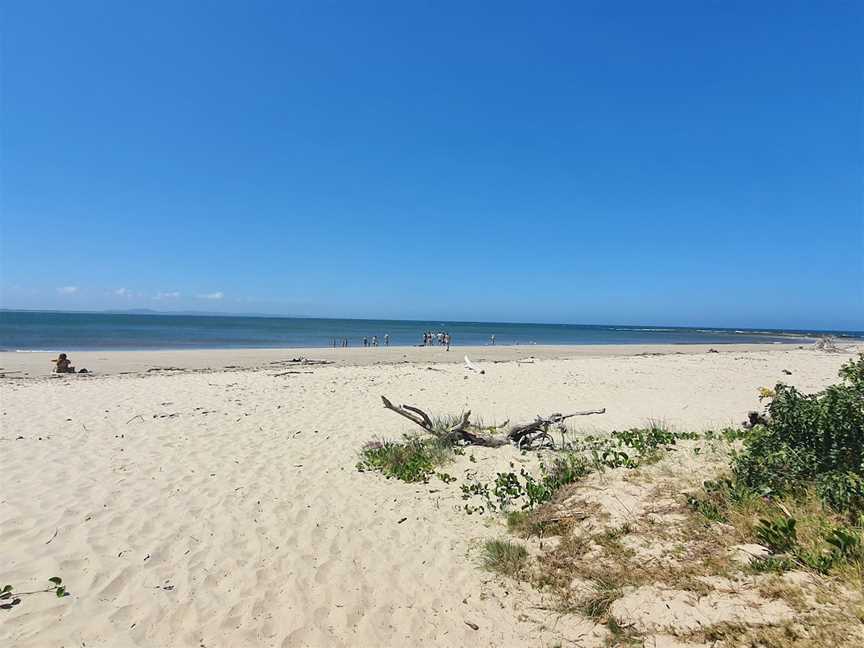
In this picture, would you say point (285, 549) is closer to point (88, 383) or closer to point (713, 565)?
point (713, 565)

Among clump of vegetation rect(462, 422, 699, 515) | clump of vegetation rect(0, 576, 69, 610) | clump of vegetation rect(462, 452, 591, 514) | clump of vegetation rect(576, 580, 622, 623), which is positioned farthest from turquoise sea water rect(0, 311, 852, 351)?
clump of vegetation rect(576, 580, 622, 623)

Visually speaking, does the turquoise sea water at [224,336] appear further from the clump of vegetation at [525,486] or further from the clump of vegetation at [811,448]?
the clump of vegetation at [811,448]

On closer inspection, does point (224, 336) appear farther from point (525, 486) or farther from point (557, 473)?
point (557, 473)

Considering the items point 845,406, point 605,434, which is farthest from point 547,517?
point 605,434

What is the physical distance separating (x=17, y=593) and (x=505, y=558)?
176 inches

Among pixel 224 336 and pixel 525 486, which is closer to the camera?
pixel 525 486

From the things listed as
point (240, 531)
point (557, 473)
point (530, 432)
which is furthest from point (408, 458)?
point (240, 531)

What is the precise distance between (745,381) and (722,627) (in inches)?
718

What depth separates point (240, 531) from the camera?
534 cm

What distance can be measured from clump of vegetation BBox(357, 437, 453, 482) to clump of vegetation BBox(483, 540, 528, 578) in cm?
209

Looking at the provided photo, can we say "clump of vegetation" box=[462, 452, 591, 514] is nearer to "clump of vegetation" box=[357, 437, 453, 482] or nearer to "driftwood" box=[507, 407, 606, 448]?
"clump of vegetation" box=[357, 437, 453, 482]

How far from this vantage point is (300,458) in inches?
315

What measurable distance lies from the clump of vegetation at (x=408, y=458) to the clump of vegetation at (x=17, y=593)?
3997mm

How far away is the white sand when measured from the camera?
148 inches
